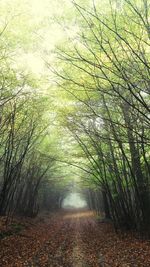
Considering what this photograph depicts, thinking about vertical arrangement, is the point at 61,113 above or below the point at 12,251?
above

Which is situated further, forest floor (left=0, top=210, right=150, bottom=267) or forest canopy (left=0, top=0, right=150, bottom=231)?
forest floor (left=0, top=210, right=150, bottom=267)

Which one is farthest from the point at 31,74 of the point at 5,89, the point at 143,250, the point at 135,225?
the point at 135,225

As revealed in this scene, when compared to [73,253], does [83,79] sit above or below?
above

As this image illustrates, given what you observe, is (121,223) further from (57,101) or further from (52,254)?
(57,101)

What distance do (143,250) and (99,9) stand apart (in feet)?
25.7

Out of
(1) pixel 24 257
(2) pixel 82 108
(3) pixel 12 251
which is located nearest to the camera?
(1) pixel 24 257

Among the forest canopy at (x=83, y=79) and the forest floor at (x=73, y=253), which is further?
the forest floor at (x=73, y=253)

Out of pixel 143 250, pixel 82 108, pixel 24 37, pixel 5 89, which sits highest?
pixel 24 37

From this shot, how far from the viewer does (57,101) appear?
11.7 m

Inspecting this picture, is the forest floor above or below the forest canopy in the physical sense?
below

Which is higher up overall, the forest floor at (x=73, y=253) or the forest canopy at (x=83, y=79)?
the forest canopy at (x=83, y=79)

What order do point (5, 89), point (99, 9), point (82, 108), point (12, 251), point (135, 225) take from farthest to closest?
point (135, 225) → point (82, 108) → point (5, 89) → point (12, 251) → point (99, 9)

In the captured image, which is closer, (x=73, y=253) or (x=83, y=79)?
(x=83, y=79)

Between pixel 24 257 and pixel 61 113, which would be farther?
pixel 61 113
